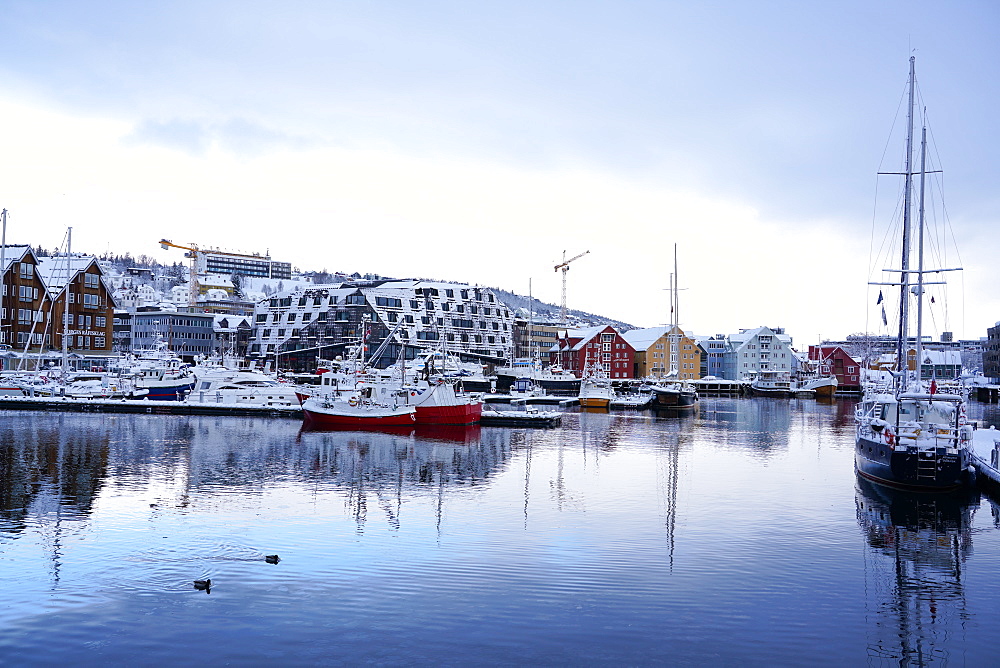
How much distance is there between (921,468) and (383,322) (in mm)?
103429

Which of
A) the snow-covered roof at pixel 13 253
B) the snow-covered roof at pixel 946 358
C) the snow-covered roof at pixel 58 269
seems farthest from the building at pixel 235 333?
the snow-covered roof at pixel 946 358

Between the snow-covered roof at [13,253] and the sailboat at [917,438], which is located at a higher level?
the snow-covered roof at [13,253]

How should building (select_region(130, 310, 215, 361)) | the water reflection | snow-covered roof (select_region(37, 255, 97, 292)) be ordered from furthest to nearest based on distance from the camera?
building (select_region(130, 310, 215, 361)), snow-covered roof (select_region(37, 255, 97, 292)), the water reflection

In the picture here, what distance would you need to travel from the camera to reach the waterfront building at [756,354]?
17362cm

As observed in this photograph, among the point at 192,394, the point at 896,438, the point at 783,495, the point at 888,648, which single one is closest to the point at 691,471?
the point at 783,495

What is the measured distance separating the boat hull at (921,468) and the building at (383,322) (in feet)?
313

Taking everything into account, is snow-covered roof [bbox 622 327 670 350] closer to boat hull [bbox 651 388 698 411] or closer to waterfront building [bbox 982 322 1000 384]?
boat hull [bbox 651 388 698 411]

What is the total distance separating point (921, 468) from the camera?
3428cm

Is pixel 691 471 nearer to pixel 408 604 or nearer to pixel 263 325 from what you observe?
pixel 408 604

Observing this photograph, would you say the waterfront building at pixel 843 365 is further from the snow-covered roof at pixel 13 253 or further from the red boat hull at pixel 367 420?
the snow-covered roof at pixel 13 253

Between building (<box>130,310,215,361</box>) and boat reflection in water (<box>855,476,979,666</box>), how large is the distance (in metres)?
135

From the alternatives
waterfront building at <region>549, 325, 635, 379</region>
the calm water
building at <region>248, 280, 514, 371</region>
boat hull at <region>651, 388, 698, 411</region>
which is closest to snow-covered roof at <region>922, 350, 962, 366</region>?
waterfront building at <region>549, 325, 635, 379</region>

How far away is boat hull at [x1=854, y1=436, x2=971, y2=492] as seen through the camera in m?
33.8

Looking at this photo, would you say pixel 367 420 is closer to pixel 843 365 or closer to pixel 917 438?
pixel 917 438
